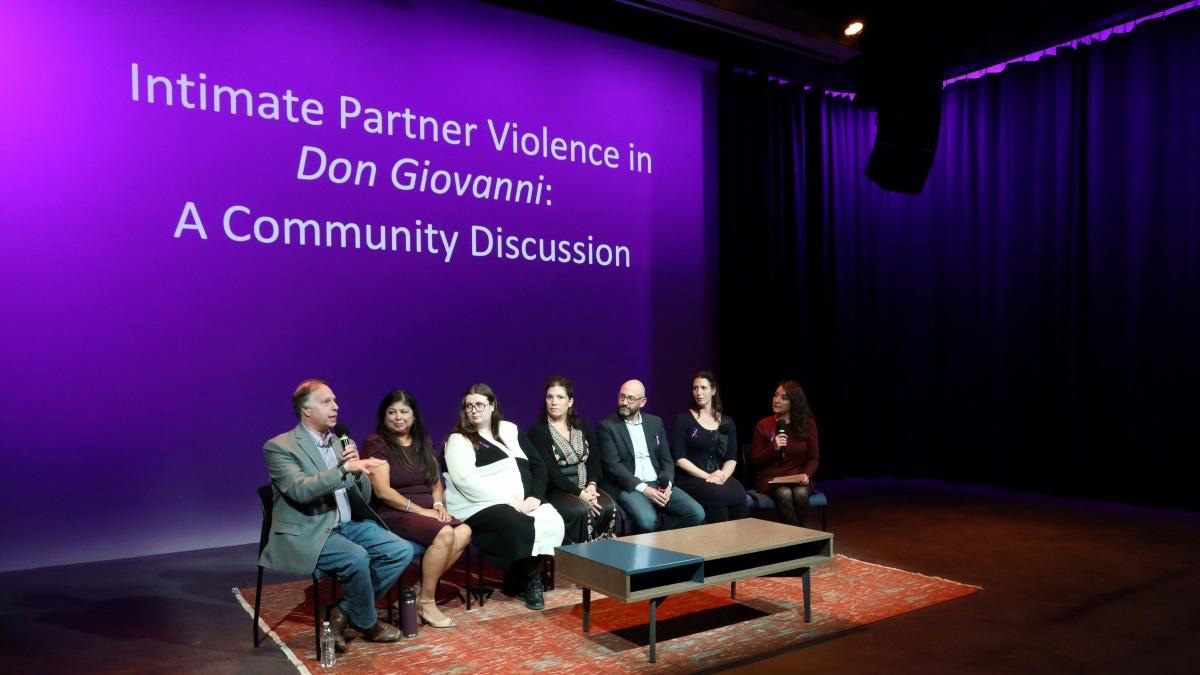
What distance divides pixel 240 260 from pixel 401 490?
216 centimetres

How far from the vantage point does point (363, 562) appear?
11.1 ft

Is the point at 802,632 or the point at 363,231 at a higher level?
the point at 363,231

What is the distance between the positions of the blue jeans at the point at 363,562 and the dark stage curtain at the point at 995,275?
4309mm

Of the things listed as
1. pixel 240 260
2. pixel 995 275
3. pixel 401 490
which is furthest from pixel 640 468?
pixel 995 275

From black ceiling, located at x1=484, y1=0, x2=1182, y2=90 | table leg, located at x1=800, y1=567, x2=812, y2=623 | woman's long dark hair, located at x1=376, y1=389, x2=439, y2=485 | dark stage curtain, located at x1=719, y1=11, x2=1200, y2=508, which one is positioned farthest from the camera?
dark stage curtain, located at x1=719, y1=11, x2=1200, y2=508

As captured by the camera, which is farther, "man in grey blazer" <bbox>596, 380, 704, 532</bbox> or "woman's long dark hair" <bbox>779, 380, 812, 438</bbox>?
"woman's long dark hair" <bbox>779, 380, 812, 438</bbox>

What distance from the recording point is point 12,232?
15.4 ft

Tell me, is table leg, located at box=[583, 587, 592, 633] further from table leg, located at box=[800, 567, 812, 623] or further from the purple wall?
the purple wall

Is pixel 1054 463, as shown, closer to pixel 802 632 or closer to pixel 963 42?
pixel 963 42

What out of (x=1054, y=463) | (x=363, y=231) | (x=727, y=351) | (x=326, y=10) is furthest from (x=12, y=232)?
(x=1054, y=463)

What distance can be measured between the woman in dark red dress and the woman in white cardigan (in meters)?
1.54

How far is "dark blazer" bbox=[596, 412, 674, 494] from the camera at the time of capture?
4.85 m

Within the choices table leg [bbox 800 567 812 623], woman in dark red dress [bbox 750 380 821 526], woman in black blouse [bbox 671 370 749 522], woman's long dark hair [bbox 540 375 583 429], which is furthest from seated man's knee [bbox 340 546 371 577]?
woman in dark red dress [bbox 750 380 821 526]

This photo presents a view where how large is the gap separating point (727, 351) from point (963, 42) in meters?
3.38
